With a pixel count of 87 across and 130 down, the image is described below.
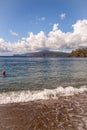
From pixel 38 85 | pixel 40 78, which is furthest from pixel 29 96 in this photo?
pixel 40 78

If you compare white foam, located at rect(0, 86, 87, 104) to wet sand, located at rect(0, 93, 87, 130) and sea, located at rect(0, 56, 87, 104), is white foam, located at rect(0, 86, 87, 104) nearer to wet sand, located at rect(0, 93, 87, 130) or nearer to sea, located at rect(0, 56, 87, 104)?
sea, located at rect(0, 56, 87, 104)

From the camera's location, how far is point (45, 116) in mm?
8211

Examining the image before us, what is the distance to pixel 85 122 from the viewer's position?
7.41 meters

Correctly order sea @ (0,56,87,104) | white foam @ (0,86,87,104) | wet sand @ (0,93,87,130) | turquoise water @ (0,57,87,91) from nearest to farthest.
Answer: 1. wet sand @ (0,93,87,130)
2. white foam @ (0,86,87,104)
3. sea @ (0,56,87,104)
4. turquoise water @ (0,57,87,91)

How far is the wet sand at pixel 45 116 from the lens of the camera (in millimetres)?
7023

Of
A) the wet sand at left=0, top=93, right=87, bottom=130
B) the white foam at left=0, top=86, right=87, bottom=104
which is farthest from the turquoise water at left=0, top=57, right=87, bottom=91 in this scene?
the wet sand at left=0, top=93, right=87, bottom=130

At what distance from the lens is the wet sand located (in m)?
7.02

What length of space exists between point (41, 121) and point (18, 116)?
145cm

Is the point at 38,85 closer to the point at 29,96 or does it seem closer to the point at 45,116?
the point at 29,96

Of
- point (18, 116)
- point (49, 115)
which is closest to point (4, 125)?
point (18, 116)

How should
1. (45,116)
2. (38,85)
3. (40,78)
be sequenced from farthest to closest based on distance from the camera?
(40,78), (38,85), (45,116)

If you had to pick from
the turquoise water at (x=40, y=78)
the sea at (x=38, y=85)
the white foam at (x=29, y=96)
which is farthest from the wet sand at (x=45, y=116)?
the turquoise water at (x=40, y=78)

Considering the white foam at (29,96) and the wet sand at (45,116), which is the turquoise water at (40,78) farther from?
the wet sand at (45,116)

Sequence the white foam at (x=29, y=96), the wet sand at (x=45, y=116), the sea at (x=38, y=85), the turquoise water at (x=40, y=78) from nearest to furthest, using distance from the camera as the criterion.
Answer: the wet sand at (x=45, y=116), the white foam at (x=29, y=96), the sea at (x=38, y=85), the turquoise water at (x=40, y=78)
